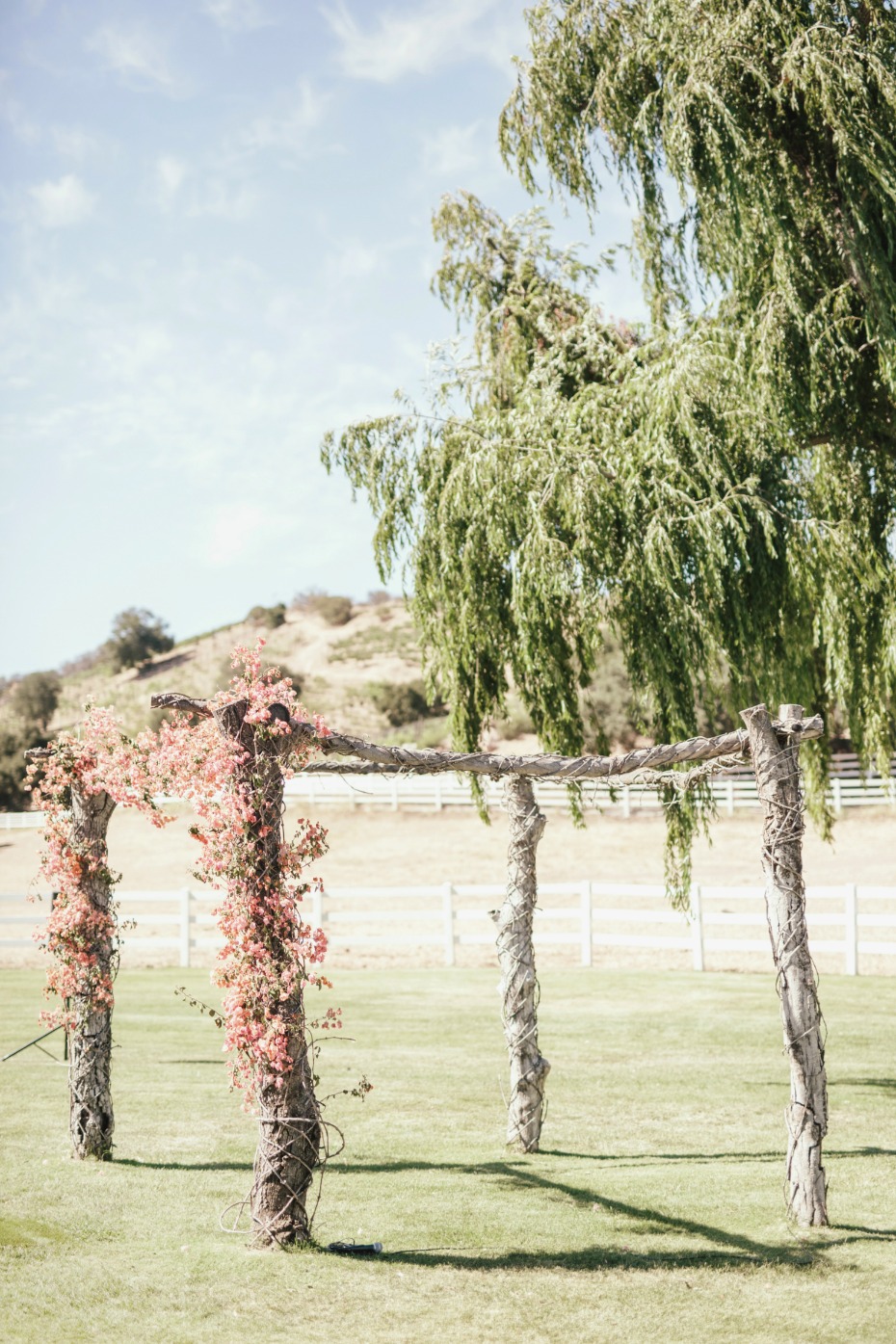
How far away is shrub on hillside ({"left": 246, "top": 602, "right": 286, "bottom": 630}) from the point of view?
3334 inches

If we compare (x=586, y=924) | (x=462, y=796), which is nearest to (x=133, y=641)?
(x=462, y=796)

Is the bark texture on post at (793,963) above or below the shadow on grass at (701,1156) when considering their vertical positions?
above

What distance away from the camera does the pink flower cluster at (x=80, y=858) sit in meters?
7.68

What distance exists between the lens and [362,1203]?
691cm

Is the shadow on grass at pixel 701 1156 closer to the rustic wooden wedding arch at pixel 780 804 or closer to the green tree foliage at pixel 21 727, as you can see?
the rustic wooden wedding arch at pixel 780 804

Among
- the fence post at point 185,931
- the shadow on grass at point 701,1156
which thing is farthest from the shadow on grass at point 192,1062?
the fence post at point 185,931

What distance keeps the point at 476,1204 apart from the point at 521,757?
8.53 ft

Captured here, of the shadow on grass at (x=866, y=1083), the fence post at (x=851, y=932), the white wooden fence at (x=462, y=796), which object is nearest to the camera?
the shadow on grass at (x=866, y=1083)

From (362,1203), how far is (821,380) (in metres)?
6.31

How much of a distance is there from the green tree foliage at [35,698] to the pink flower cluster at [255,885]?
166ft

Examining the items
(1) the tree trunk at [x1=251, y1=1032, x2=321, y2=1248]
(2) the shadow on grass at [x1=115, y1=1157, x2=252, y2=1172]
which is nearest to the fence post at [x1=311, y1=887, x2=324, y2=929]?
(2) the shadow on grass at [x1=115, y1=1157, x2=252, y2=1172]

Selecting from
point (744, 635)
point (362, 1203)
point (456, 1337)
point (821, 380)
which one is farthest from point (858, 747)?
point (456, 1337)

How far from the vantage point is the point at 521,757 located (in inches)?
283

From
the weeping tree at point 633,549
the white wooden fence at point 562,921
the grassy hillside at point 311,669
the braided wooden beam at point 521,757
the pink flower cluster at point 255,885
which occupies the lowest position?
the white wooden fence at point 562,921
